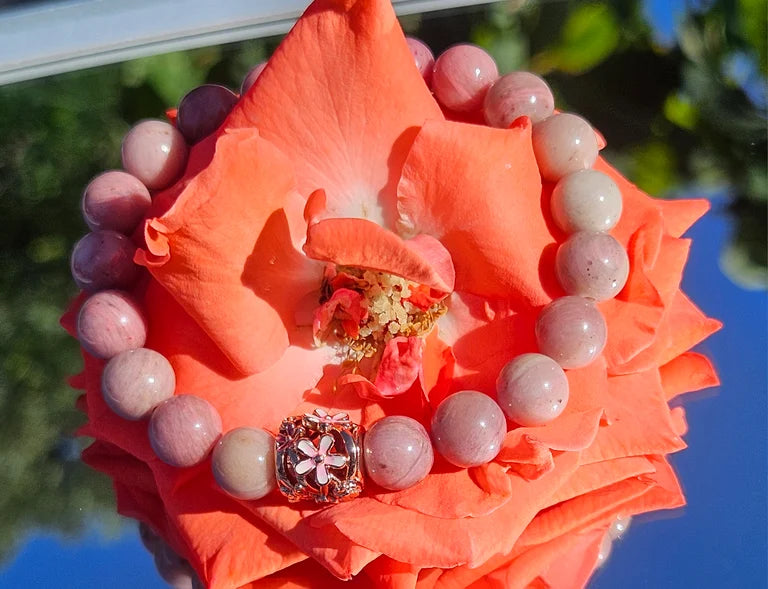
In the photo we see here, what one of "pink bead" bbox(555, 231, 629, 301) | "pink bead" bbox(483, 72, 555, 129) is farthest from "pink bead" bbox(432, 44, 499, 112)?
"pink bead" bbox(555, 231, 629, 301)

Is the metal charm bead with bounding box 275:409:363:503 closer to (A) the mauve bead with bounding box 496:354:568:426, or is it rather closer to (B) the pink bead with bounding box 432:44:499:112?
(A) the mauve bead with bounding box 496:354:568:426

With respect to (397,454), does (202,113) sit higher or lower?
higher

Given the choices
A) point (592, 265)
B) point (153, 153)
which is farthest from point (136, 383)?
point (592, 265)

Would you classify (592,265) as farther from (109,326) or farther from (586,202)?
(109,326)

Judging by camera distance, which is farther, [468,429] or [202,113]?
[202,113]

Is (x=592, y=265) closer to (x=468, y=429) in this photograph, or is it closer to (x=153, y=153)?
(x=468, y=429)
